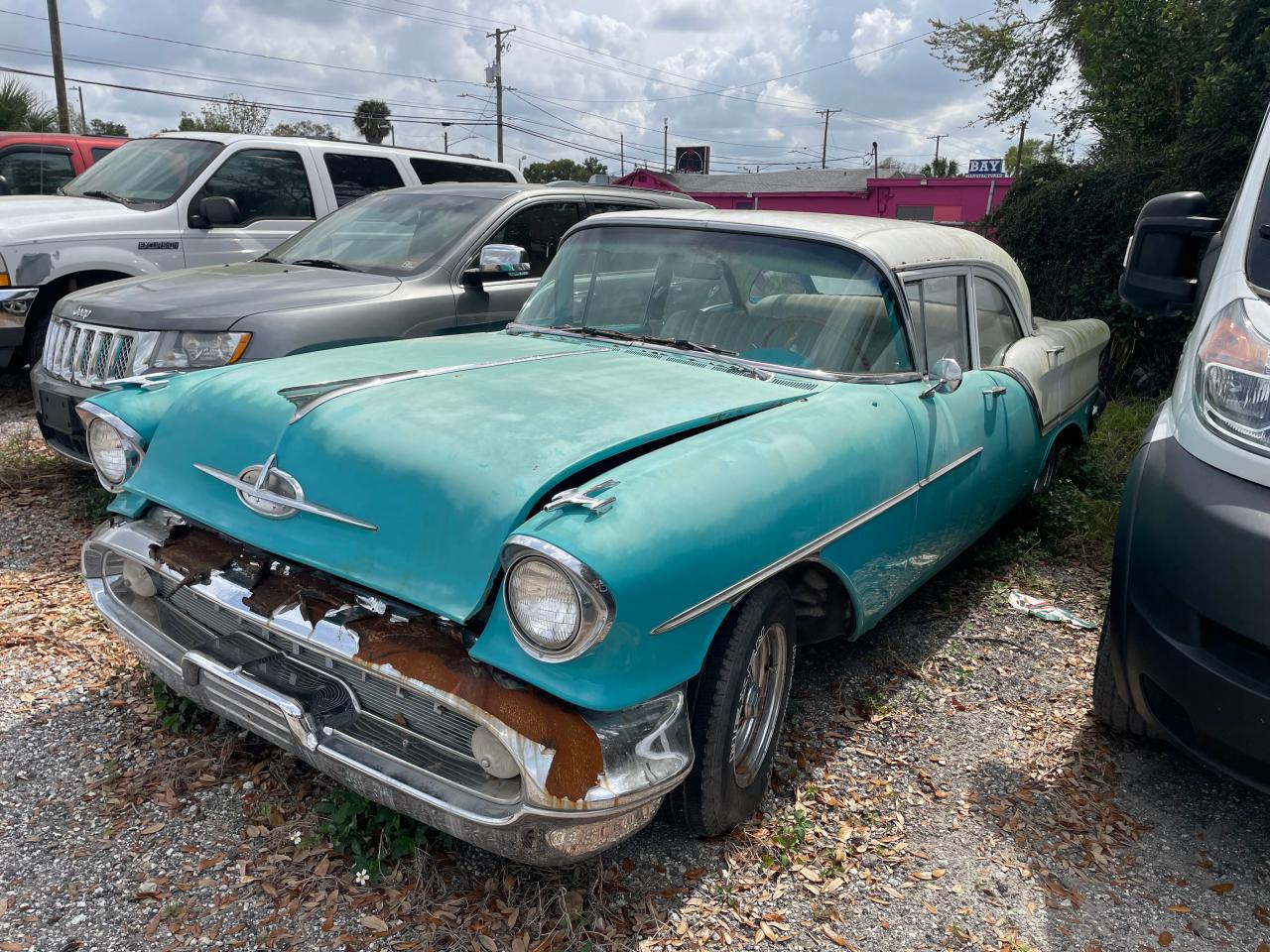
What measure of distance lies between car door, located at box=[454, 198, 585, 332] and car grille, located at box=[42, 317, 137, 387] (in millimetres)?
1657

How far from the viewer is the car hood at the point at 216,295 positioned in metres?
4.52

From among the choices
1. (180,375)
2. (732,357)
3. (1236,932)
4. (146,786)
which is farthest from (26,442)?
(1236,932)

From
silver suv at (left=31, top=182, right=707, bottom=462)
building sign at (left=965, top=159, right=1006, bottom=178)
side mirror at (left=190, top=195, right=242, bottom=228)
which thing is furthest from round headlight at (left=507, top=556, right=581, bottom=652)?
building sign at (left=965, top=159, right=1006, bottom=178)

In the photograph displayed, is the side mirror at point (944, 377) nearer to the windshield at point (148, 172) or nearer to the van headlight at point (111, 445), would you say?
the van headlight at point (111, 445)

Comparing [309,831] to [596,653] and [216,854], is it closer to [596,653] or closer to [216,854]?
[216,854]

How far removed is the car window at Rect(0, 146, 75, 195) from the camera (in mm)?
9438

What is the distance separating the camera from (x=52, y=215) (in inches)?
242

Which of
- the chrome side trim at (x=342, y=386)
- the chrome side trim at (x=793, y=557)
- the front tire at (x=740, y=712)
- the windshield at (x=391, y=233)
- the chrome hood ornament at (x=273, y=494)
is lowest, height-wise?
the front tire at (x=740, y=712)

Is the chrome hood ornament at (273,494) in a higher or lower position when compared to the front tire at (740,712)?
higher

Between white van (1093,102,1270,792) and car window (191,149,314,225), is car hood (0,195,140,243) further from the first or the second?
white van (1093,102,1270,792)

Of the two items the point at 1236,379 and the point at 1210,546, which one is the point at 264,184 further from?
the point at 1210,546

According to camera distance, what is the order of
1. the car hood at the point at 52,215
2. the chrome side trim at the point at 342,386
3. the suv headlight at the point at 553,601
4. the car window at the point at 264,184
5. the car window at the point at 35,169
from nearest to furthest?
the suv headlight at the point at 553,601 → the chrome side trim at the point at 342,386 → the car hood at the point at 52,215 → the car window at the point at 264,184 → the car window at the point at 35,169

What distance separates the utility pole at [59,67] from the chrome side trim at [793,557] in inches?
987

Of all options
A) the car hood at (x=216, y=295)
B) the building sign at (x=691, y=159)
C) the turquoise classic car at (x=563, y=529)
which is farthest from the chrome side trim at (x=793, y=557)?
the building sign at (x=691, y=159)
